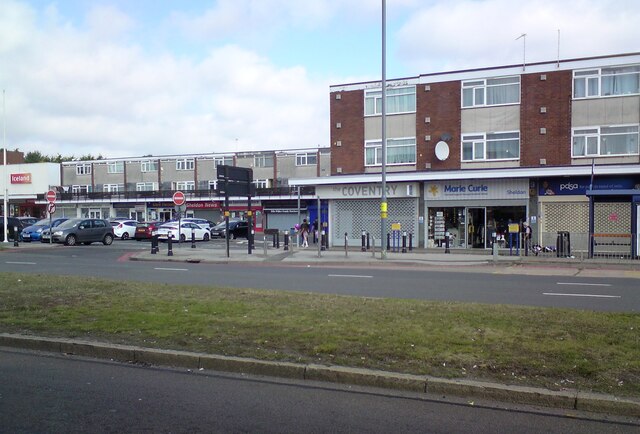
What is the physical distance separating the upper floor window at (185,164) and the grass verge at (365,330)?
55.4 meters

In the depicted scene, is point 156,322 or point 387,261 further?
point 387,261

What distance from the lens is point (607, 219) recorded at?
88.0ft

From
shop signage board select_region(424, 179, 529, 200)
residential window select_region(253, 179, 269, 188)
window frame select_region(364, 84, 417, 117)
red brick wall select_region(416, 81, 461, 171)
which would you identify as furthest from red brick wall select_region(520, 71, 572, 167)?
residential window select_region(253, 179, 269, 188)

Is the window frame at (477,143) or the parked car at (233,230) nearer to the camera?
the window frame at (477,143)

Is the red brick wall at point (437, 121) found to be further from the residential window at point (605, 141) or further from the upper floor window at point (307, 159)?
the upper floor window at point (307, 159)

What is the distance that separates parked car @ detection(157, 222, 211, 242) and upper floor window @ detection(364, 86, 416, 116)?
1366 centimetres

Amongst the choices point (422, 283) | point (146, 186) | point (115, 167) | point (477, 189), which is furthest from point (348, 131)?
point (115, 167)

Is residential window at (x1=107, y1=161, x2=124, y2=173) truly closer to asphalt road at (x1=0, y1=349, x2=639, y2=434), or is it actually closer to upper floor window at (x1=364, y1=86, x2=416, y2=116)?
upper floor window at (x1=364, y1=86, x2=416, y2=116)

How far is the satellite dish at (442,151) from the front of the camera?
30516 mm

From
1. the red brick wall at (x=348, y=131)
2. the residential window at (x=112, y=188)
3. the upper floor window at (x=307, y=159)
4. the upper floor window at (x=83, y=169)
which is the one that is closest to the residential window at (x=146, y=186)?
the residential window at (x=112, y=188)

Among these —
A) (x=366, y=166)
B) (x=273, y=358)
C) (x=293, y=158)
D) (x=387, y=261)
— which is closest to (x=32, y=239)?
(x=366, y=166)

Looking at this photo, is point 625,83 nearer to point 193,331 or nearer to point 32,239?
point 193,331

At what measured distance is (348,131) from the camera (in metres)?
33.2

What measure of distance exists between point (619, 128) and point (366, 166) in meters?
13.2
